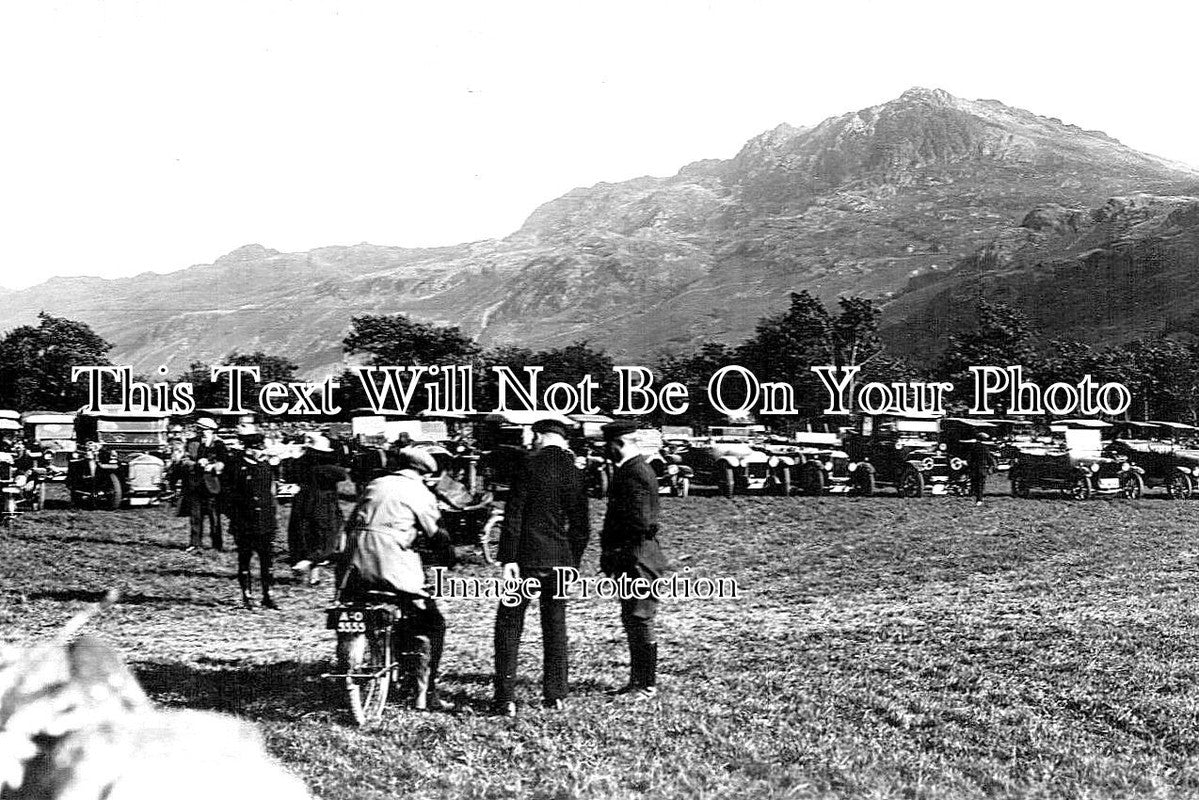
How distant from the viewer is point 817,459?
13.8 metres

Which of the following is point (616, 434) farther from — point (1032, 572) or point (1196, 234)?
point (1196, 234)

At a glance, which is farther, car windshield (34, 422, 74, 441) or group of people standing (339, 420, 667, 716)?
car windshield (34, 422, 74, 441)

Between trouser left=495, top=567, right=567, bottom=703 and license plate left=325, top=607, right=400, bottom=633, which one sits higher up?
license plate left=325, top=607, right=400, bottom=633

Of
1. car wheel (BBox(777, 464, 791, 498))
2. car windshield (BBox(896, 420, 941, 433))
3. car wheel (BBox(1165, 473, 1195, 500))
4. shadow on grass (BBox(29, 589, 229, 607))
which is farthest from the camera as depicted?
car windshield (BBox(896, 420, 941, 433))

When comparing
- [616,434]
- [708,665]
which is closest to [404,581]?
[616,434]

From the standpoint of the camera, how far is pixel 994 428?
559 inches

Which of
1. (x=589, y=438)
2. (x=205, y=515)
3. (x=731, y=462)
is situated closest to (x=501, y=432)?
(x=589, y=438)

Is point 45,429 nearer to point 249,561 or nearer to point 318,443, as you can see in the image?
point 249,561

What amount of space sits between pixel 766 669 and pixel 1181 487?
32.9ft

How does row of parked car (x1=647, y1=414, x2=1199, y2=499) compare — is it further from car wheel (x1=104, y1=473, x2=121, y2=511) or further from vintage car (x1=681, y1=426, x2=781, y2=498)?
car wheel (x1=104, y1=473, x2=121, y2=511)

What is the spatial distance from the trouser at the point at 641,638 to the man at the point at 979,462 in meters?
10.2

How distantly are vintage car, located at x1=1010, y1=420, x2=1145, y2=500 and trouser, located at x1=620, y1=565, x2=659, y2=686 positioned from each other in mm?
9415

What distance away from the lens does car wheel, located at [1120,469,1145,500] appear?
43.2 feet

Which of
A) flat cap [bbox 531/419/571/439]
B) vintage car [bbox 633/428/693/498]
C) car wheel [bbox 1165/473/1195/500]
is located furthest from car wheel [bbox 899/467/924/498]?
flat cap [bbox 531/419/571/439]
